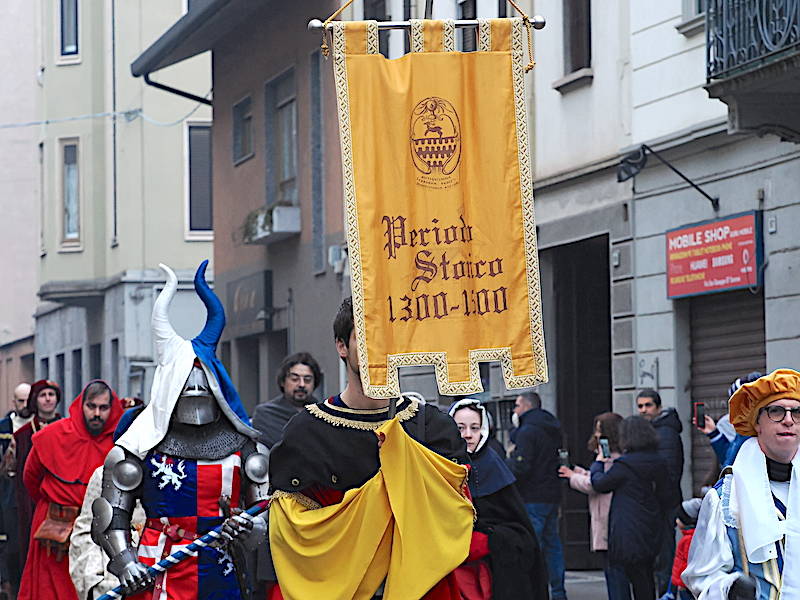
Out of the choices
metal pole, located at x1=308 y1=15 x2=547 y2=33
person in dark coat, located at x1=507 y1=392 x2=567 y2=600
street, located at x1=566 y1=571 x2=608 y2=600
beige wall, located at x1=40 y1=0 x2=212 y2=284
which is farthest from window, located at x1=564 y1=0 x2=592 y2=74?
beige wall, located at x1=40 y1=0 x2=212 y2=284

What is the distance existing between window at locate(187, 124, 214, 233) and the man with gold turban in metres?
29.8

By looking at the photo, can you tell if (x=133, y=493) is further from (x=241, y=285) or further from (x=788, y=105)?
(x=241, y=285)

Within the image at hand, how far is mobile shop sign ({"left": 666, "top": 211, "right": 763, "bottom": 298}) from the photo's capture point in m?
14.1

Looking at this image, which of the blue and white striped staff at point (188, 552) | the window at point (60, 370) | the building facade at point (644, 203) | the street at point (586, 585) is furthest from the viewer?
the window at point (60, 370)

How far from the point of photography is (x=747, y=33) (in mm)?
13102

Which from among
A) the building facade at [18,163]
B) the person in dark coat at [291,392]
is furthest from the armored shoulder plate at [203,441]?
the building facade at [18,163]

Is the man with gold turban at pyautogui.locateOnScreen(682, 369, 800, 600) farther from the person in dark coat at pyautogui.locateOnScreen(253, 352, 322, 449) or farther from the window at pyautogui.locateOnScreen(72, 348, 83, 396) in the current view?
the window at pyautogui.locateOnScreen(72, 348, 83, 396)

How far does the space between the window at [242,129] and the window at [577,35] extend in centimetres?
1135

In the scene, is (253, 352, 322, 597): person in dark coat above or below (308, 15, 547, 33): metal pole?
below

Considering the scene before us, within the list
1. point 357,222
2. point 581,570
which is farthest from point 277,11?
point 357,222

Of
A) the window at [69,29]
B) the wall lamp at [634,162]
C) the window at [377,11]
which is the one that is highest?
the window at [69,29]

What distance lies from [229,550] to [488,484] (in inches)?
69.3

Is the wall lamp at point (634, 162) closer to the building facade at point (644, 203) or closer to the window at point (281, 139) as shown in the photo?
the building facade at point (644, 203)

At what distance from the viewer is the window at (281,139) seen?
25.8m
